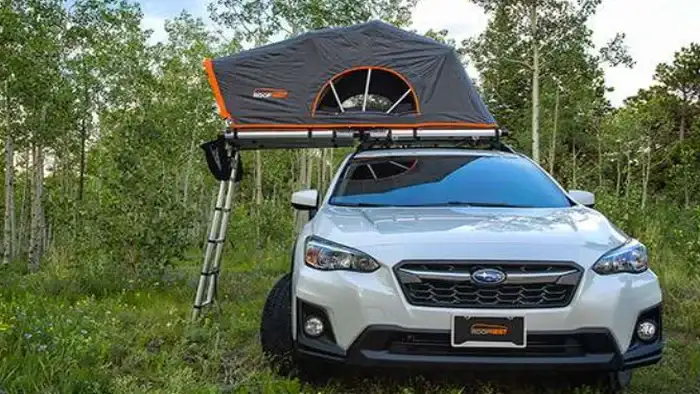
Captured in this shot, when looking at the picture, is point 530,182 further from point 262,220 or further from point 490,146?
point 262,220

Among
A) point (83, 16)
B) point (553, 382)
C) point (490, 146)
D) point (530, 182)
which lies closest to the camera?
point (553, 382)

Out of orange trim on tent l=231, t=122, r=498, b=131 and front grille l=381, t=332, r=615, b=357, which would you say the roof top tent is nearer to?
orange trim on tent l=231, t=122, r=498, b=131

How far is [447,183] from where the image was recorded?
429 centimetres

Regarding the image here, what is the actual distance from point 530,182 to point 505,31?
23113mm

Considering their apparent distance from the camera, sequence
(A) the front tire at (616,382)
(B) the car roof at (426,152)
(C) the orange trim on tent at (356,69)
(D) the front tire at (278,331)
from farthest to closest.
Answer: (C) the orange trim on tent at (356,69) → (B) the car roof at (426,152) → (D) the front tire at (278,331) → (A) the front tire at (616,382)

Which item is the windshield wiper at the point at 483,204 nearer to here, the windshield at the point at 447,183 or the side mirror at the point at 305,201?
the windshield at the point at 447,183

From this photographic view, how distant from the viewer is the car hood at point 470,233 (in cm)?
307

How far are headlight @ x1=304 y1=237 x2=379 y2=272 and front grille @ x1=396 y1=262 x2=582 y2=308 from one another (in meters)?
0.17

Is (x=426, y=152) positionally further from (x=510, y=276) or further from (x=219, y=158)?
(x=510, y=276)

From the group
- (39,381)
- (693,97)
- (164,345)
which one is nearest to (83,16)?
(164,345)

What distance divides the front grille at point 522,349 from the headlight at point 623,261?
1.03 feet

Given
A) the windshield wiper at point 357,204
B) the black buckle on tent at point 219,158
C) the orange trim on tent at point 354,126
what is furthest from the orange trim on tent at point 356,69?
the windshield wiper at point 357,204

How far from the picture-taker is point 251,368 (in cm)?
398

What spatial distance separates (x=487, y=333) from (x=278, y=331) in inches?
54.1
